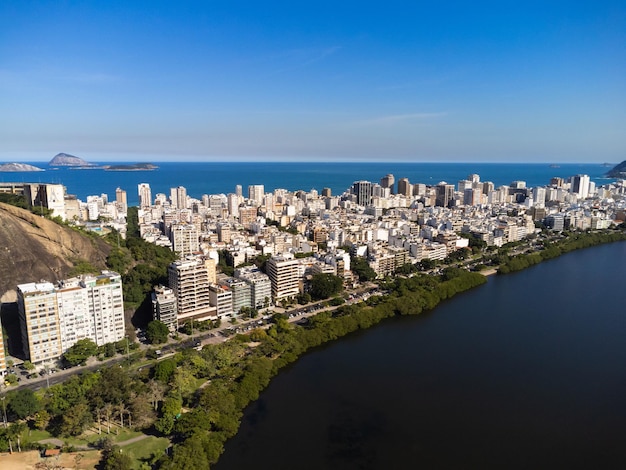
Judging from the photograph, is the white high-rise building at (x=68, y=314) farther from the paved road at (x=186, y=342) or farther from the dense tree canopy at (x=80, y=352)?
the paved road at (x=186, y=342)

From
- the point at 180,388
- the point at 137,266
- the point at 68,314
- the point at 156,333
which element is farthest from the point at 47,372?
the point at 137,266

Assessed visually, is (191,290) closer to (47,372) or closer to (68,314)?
(68,314)

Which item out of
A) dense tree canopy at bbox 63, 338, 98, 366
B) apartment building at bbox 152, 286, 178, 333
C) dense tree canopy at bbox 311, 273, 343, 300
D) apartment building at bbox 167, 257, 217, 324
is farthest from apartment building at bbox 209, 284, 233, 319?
dense tree canopy at bbox 63, 338, 98, 366

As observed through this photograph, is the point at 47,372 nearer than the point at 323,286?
Yes

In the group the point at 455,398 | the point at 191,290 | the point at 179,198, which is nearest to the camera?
the point at 455,398

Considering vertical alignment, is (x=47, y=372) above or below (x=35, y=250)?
below

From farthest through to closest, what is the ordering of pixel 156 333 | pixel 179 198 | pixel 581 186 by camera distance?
pixel 581 186 → pixel 179 198 → pixel 156 333

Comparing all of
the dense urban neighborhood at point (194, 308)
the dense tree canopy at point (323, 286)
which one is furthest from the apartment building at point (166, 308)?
the dense tree canopy at point (323, 286)

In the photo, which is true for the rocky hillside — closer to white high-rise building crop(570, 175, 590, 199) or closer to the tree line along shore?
the tree line along shore
